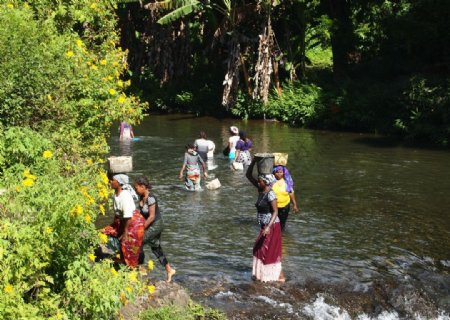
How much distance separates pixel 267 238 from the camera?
10.9 m

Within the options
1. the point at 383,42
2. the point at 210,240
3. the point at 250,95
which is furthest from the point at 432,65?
the point at 210,240

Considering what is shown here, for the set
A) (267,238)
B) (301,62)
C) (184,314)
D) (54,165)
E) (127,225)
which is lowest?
(184,314)

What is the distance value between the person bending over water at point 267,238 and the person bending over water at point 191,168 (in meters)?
6.64

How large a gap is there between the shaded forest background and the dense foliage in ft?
57.7

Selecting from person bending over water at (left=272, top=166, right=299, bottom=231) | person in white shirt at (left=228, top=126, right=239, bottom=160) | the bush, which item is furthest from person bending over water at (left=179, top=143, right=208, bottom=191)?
the bush

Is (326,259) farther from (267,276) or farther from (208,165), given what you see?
(208,165)

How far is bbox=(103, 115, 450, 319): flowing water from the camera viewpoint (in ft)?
35.9

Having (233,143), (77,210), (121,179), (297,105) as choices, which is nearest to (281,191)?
(121,179)

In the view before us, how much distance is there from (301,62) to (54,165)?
96.8ft

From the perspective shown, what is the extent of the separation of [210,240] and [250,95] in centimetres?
2130

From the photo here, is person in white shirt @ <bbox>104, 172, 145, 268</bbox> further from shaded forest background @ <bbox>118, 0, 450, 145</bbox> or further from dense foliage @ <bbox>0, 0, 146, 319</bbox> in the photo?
shaded forest background @ <bbox>118, 0, 450, 145</bbox>

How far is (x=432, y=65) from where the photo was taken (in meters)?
30.7

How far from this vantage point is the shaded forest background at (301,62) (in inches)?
1112

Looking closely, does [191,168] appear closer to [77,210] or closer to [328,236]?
[328,236]
